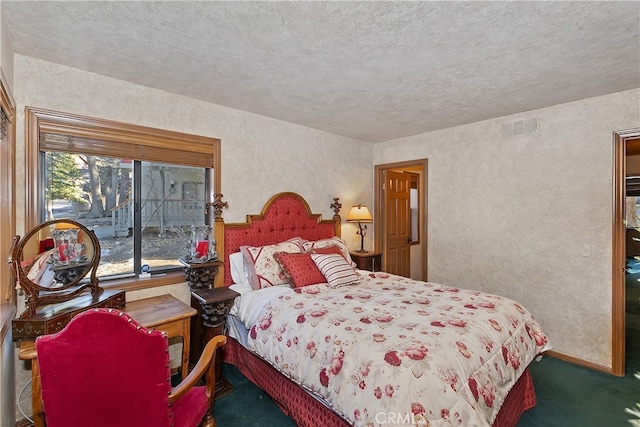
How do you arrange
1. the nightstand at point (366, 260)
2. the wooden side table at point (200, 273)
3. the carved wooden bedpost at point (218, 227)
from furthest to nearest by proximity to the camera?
the nightstand at point (366, 260) → the carved wooden bedpost at point (218, 227) → the wooden side table at point (200, 273)

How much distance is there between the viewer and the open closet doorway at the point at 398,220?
459 centimetres

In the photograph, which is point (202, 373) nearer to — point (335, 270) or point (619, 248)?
point (335, 270)

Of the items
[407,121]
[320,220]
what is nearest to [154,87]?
[320,220]

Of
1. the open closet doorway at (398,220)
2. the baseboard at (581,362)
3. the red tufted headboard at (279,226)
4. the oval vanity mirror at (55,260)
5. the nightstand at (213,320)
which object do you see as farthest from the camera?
the open closet doorway at (398,220)

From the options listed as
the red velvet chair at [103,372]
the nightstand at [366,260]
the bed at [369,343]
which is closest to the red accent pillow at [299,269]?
the bed at [369,343]

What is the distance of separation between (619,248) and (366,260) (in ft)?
8.05

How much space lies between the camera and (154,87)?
103 inches

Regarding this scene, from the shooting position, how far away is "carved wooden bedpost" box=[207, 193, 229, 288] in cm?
300

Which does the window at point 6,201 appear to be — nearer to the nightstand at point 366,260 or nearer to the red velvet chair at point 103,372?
the red velvet chair at point 103,372

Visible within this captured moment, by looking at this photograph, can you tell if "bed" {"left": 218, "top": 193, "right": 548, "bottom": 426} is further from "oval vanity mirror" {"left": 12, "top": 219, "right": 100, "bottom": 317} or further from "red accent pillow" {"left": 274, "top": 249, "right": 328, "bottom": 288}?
"oval vanity mirror" {"left": 12, "top": 219, "right": 100, "bottom": 317}

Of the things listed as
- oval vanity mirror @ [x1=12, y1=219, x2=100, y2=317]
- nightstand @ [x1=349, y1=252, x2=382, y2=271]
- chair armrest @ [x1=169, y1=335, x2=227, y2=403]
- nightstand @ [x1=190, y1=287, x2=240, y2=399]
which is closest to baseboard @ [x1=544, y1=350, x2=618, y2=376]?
nightstand @ [x1=349, y1=252, x2=382, y2=271]

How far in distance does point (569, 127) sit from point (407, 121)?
156 cm

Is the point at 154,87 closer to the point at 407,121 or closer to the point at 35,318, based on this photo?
the point at 35,318

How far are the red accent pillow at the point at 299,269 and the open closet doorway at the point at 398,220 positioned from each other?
1.91 meters
